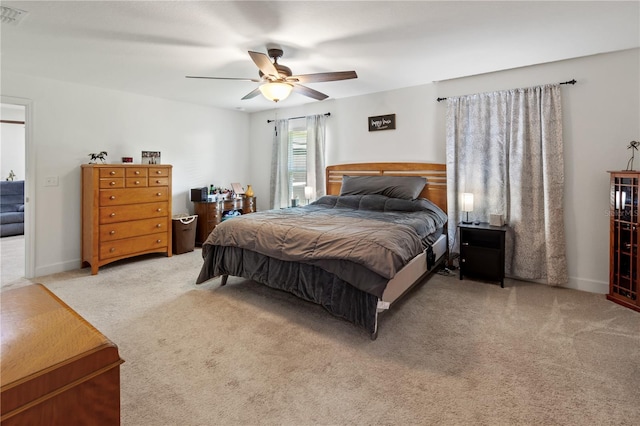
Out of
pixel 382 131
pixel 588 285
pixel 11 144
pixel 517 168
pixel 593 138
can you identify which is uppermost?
pixel 11 144

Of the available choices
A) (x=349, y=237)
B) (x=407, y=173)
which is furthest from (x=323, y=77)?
(x=407, y=173)

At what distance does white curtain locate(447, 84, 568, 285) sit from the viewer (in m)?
3.61

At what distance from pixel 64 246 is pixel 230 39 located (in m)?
3.65

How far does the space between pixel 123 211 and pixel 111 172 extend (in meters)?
0.54

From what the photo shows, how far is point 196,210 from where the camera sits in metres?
5.74

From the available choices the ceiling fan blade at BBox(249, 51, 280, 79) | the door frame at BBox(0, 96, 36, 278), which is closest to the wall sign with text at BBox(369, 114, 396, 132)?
the ceiling fan blade at BBox(249, 51, 280, 79)

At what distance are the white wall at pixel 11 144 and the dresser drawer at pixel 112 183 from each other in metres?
4.81

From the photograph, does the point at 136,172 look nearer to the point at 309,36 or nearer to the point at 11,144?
the point at 309,36

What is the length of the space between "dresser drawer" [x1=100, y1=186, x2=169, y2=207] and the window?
2257mm

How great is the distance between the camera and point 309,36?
116 inches

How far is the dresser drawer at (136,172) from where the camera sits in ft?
14.5

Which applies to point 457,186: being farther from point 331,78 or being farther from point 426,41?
point 331,78

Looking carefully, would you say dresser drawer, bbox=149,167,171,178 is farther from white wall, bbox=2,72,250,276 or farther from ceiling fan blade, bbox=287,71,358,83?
ceiling fan blade, bbox=287,71,358,83

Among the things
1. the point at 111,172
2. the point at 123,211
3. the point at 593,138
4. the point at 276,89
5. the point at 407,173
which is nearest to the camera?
the point at 276,89
